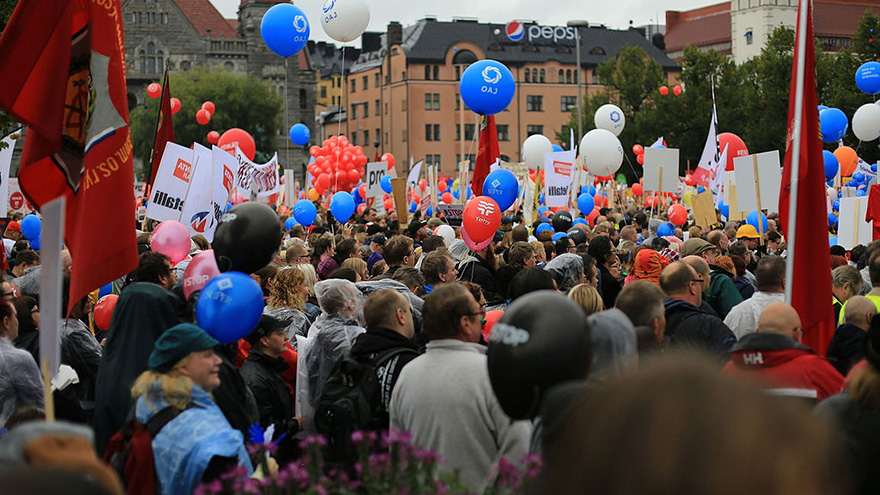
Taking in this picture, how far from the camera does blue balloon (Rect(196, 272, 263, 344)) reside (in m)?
5.13

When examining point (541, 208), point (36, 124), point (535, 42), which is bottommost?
point (541, 208)

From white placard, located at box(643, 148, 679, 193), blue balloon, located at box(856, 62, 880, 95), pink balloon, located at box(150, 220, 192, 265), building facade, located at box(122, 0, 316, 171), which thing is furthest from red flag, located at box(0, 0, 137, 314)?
building facade, located at box(122, 0, 316, 171)

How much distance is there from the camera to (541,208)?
23.4 m

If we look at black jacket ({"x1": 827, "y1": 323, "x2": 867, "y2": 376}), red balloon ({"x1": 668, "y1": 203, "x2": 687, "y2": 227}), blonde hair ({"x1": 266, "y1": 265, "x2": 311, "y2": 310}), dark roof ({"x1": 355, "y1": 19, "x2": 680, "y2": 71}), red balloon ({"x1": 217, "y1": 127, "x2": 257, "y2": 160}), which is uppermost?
dark roof ({"x1": 355, "y1": 19, "x2": 680, "y2": 71})

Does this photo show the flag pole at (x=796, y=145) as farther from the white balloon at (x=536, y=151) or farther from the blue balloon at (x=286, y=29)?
the white balloon at (x=536, y=151)

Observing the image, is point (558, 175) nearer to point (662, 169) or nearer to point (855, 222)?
point (662, 169)

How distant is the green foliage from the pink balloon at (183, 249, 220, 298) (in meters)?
40.5

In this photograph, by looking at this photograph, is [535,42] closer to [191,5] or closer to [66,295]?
[191,5]

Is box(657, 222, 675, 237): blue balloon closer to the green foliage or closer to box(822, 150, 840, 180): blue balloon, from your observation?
box(822, 150, 840, 180): blue balloon

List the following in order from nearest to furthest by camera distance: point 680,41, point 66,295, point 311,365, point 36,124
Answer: point 36,124 → point 311,365 → point 66,295 → point 680,41

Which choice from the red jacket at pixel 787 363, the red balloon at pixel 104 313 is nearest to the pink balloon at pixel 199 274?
the red balloon at pixel 104 313

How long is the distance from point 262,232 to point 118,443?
1616 mm

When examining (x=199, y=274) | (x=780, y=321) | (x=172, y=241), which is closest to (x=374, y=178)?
(x=172, y=241)

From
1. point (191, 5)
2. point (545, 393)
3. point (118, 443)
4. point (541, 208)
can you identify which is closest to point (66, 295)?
point (118, 443)
